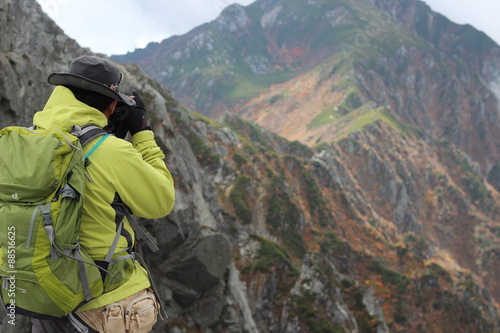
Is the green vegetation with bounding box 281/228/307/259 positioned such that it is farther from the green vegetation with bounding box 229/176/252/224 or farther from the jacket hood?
the jacket hood

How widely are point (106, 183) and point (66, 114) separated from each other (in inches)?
26.7

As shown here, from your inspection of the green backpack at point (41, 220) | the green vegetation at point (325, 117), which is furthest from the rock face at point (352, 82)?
the green backpack at point (41, 220)

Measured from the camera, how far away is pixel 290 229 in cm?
3322

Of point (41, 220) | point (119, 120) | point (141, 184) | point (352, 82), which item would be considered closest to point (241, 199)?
point (119, 120)

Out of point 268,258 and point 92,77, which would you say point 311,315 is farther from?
point 92,77

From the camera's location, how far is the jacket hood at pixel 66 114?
3.19 m

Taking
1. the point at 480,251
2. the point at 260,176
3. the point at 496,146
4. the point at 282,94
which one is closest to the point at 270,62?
the point at 282,94

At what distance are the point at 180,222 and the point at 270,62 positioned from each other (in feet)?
627

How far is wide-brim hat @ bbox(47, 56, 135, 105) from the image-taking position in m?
3.38

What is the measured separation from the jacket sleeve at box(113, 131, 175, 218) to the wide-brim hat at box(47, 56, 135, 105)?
0.58 meters

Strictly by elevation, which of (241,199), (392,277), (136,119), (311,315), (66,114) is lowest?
(392,277)

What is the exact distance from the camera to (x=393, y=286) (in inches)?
1403

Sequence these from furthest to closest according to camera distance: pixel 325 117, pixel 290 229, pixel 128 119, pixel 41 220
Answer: pixel 325 117 < pixel 290 229 < pixel 128 119 < pixel 41 220

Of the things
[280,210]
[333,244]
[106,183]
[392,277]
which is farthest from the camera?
[333,244]
